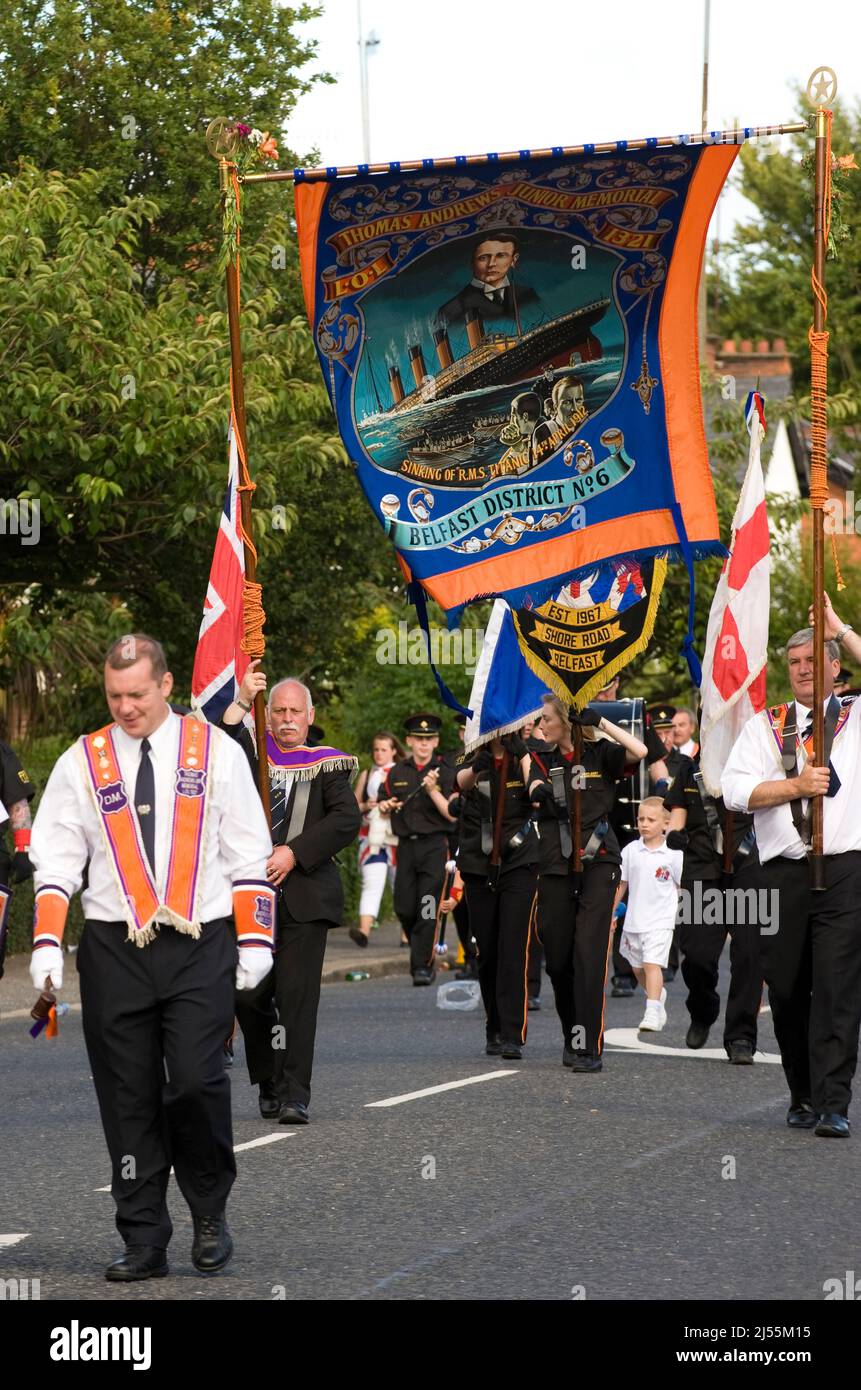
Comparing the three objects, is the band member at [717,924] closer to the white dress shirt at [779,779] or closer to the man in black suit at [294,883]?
the white dress shirt at [779,779]

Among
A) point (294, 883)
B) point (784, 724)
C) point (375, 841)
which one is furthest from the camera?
point (375, 841)

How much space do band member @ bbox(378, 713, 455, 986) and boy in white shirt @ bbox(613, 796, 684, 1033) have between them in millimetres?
2852

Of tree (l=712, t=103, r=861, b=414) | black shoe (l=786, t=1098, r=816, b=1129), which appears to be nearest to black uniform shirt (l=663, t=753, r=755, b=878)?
black shoe (l=786, t=1098, r=816, b=1129)

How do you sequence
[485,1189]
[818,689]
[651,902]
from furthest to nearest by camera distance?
1. [651,902]
2. [818,689]
3. [485,1189]

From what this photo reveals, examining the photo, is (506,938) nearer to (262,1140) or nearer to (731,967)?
(731,967)

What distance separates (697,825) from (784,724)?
3.49m

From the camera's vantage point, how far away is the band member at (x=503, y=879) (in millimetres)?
12000

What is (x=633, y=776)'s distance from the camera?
1708cm

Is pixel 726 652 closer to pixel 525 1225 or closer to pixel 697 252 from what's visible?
pixel 697 252

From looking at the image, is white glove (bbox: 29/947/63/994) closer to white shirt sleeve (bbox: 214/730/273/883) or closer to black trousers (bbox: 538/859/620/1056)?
white shirt sleeve (bbox: 214/730/273/883)

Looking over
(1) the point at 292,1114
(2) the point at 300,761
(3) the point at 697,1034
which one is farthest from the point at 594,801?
(1) the point at 292,1114

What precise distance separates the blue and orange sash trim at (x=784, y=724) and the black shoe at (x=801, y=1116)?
4.99ft

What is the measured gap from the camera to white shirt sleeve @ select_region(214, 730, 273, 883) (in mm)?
6777
